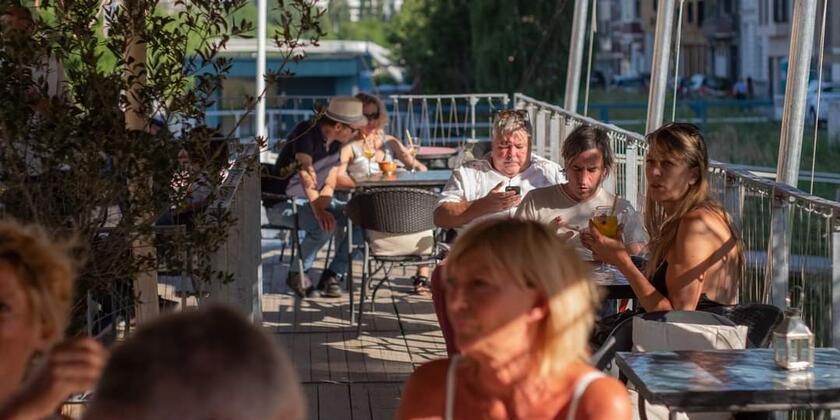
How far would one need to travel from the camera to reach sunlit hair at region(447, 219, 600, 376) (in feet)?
8.16

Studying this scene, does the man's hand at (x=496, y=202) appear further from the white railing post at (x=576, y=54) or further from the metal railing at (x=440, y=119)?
the metal railing at (x=440, y=119)

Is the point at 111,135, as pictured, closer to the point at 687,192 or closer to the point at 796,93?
the point at 687,192

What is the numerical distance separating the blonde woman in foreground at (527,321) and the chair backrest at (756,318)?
5.23 ft

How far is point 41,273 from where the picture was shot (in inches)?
87.4

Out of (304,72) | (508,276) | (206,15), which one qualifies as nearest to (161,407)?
(508,276)

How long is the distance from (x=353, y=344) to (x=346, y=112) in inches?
84.7

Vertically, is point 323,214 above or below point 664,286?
below

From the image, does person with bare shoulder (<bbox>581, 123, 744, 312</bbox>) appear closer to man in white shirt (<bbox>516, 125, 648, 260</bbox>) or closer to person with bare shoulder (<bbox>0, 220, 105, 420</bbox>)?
man in white shirt (<bbox>516, 125, 648, 260</bbox>)

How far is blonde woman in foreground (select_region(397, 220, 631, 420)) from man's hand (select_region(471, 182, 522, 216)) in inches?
143

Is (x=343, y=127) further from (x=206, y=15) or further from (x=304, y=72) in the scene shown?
(x=304, y=72)

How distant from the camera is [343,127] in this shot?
9.03 m

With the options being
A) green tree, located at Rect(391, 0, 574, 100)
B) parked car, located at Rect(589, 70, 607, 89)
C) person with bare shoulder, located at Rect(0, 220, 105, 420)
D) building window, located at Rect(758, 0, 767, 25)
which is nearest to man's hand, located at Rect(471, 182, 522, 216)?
person with bare shoulder, located at Rect(0, 220, 105, 420)

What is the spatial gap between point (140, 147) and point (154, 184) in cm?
18

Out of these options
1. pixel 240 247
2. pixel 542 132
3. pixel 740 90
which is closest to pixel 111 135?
pixel 240 247
